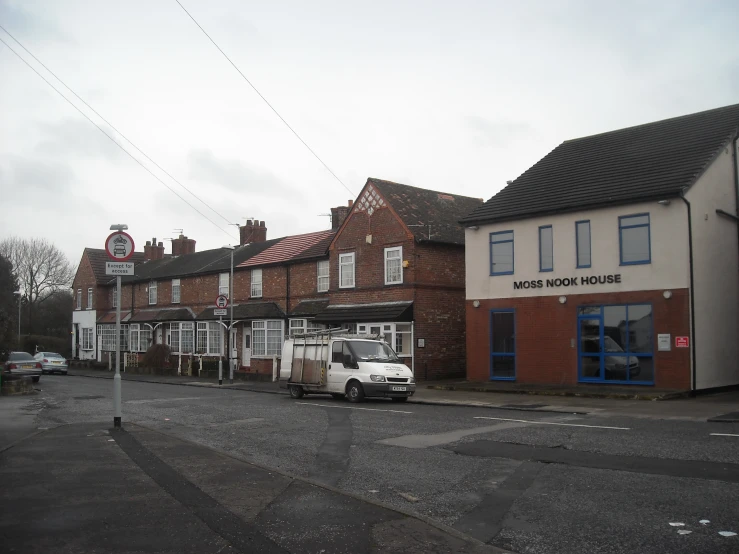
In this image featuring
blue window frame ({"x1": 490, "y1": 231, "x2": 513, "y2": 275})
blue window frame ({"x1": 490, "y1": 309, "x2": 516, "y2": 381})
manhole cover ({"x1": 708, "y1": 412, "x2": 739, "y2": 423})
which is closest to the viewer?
manhole cover ({"x1": 708, "y1": 412, "x2": 739, "y2": 423})

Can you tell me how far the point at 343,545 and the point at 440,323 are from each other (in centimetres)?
2411

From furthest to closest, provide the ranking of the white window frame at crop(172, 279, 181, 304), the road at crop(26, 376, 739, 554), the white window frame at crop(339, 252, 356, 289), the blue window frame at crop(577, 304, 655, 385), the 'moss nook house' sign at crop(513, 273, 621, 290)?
1. the white window frame at crop(172, 279, 181, 304)
2. the white window frame at crop(339, 252, 356, 289)
3. the 'moss nook house' sign at crop(513, 273, 621, 290)
4. the blue window frame at crop(577, 304, 655, 385)
5. the road at crop(26, 376, 739, 554)

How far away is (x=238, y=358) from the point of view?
39.7 metres

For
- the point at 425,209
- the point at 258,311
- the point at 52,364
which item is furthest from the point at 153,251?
the point at 425,209

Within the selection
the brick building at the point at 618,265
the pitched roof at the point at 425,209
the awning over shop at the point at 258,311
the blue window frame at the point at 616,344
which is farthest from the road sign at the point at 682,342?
the awning over shop at the point at 258,311

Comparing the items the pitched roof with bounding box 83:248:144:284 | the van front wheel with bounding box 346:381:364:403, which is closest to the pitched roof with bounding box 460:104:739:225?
the van front wheel with bounding box 346:381:364:403

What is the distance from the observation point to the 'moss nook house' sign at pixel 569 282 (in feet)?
73.1

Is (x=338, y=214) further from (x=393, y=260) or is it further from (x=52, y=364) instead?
(x=52, y=364)

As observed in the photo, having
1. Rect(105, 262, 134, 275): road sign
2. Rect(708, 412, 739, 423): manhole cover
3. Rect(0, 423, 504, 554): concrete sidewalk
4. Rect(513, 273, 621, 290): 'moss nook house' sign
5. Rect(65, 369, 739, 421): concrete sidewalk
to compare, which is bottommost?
Rect(65, 369, 739, 421): concrete sidewalk

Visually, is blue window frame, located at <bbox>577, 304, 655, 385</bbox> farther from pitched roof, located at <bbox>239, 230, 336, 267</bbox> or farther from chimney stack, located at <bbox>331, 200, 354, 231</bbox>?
chimney stack, located at <bbox>331, 200, 354, 231</bbox>

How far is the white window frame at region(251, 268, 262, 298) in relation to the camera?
128 feet

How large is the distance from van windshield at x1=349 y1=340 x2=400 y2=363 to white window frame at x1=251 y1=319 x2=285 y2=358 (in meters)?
15.5

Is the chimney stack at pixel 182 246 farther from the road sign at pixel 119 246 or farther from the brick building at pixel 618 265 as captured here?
the road sign at pixel 119 246

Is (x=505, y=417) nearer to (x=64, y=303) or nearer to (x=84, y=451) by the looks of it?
(x=84, y=451)
